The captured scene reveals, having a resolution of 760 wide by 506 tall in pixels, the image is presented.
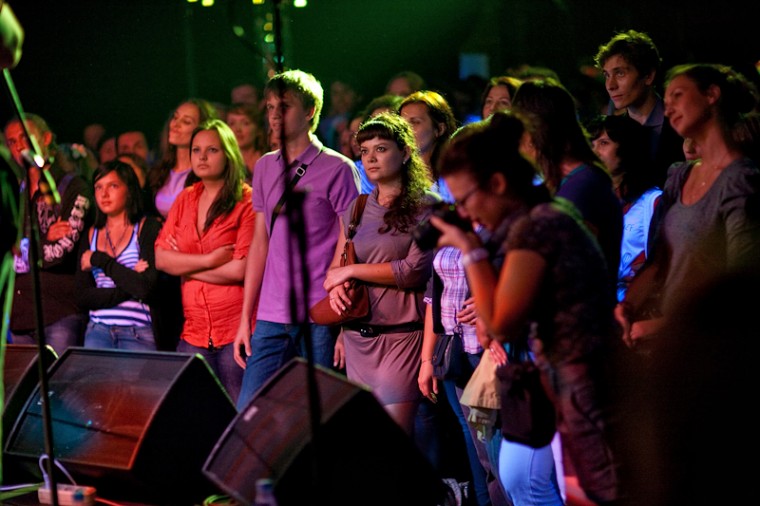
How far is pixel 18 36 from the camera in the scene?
129 inches

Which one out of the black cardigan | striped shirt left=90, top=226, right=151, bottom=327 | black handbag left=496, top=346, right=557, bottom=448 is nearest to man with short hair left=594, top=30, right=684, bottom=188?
black handbag left=496, top=346, right=557, bottom=448

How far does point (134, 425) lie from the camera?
12.1 feet

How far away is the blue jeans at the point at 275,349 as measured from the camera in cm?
478

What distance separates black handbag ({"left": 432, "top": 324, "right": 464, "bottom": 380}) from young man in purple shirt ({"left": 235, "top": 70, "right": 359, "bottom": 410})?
830mm

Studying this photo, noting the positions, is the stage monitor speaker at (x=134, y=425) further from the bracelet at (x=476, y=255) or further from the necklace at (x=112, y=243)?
the necklace at (x=112, y=243)

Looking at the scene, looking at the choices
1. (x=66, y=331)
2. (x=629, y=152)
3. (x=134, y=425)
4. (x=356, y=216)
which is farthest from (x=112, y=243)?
(x=629, y=152)

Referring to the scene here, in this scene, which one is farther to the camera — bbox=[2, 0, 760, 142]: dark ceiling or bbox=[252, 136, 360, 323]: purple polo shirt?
bbox=[2, 0, 760, 142]: dark ceiling

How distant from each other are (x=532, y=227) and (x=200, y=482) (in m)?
1.72

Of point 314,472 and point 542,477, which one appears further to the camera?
point 542,477

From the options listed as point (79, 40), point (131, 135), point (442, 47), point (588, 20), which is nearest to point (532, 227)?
point (131, 135)

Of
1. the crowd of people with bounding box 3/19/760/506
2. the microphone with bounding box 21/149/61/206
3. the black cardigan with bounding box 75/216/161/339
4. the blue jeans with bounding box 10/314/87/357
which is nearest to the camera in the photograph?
the crowd of people with bounding box 3/19/760/506

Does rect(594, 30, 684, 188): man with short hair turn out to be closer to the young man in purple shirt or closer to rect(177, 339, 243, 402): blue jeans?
the young man in purple shirt

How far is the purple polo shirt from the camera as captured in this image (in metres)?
4.83

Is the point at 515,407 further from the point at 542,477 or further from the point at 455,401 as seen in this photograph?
the point at 455,401
